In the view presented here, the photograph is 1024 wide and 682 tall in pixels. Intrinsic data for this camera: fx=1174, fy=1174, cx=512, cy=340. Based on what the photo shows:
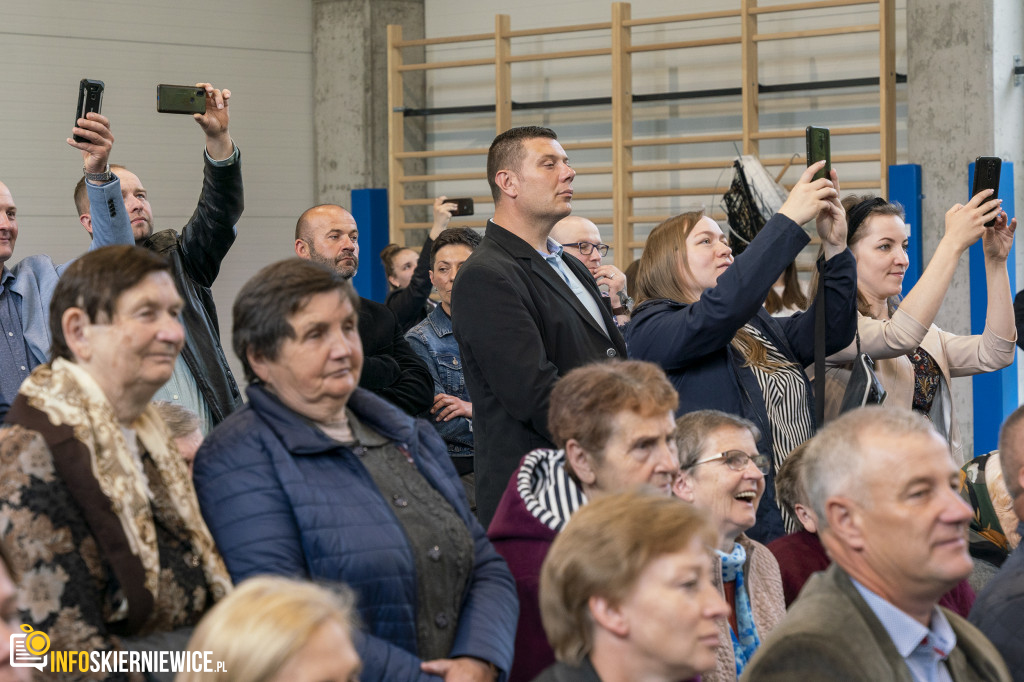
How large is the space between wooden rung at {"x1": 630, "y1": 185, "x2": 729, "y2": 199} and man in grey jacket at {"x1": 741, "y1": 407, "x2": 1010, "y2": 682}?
4.99m

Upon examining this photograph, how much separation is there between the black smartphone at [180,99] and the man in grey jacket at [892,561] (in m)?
1.81

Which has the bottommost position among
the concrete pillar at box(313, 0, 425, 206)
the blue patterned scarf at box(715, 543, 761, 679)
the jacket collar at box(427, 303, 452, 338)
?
the blue patterned scarf at box(715, 543, 761, 679)

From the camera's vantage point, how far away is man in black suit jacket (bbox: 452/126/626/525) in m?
2.47

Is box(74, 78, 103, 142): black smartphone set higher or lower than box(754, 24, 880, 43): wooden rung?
lower

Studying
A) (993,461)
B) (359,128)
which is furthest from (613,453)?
(359,128)

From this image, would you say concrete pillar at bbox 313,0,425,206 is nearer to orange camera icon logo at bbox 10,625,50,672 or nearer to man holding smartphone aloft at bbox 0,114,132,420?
man holding smartphone aloft at bbox 0,114,132,420

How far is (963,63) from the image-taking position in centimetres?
579

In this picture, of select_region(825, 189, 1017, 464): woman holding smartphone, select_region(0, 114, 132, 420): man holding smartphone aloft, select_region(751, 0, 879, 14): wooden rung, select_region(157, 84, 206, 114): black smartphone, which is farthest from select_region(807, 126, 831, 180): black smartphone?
select_region(751, 0, 879, 14): wooden rung

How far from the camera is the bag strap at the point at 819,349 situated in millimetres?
2844

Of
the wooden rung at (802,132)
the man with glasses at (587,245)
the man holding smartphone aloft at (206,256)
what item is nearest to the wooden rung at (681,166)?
the wooden rung at (802,132)

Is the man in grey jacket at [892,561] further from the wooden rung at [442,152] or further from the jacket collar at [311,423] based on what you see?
the wooden rung at [442,152]

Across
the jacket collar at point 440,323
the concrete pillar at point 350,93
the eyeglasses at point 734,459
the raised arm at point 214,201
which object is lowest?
the eyeglasses at point 734,459

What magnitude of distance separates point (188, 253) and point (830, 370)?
1733mm

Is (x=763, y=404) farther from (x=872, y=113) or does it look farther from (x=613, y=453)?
(x=872, y=113)
